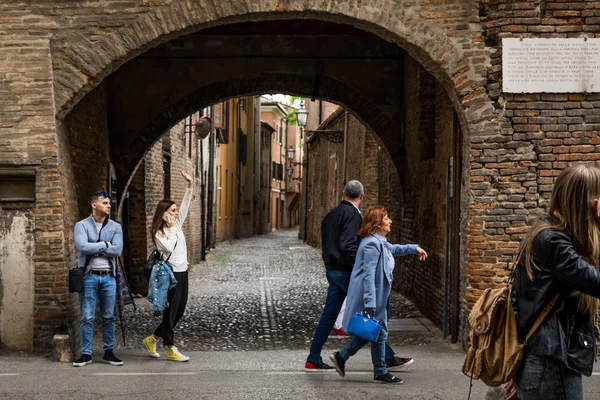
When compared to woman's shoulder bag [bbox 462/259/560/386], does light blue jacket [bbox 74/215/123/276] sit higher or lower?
higher

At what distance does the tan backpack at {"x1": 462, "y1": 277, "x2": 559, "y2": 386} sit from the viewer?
3684 millimetres

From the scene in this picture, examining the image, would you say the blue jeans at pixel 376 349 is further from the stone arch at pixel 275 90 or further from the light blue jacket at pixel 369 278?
the stone arch at pixel 275 90

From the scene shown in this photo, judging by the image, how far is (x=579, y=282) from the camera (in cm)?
342

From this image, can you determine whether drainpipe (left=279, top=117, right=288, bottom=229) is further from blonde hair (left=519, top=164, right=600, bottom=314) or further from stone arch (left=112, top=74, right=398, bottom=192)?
blonde hair (left=519, top=164, right=600, bottom=314)

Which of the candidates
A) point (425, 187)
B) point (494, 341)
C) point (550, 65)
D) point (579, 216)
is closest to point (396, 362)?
point (550, 65)

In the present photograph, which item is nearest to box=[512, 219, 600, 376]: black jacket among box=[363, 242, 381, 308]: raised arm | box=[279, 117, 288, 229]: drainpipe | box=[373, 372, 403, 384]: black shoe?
box=[363, 242, 381, 308]: raised arm

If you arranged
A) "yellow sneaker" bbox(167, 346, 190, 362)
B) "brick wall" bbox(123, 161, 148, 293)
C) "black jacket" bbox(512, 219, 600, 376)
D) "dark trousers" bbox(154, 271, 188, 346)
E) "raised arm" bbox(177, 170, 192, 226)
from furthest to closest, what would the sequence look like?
"brick wall" bbox(123, 161, 148, 293) < "raised arm" bbox(177, 170, 192, 226) < "yellow sneaker" bbox(167, 346, 190, 362) < "dark trousers" bbox(154, 271, 188, 346) < "black jacket" bbox(512, 219, 600, 376)

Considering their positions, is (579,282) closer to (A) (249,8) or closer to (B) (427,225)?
(A) (249,8)

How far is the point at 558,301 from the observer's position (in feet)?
11.8

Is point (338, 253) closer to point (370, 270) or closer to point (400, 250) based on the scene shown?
point (400, 250)

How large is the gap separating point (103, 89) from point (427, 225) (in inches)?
204

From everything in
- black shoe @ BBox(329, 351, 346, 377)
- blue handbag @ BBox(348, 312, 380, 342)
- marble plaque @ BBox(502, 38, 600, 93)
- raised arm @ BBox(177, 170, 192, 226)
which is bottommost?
black shoe @ BBox(329, 351, 346, 377)

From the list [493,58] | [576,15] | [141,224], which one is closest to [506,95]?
[493,58]

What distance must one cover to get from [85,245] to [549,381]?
5.35m
